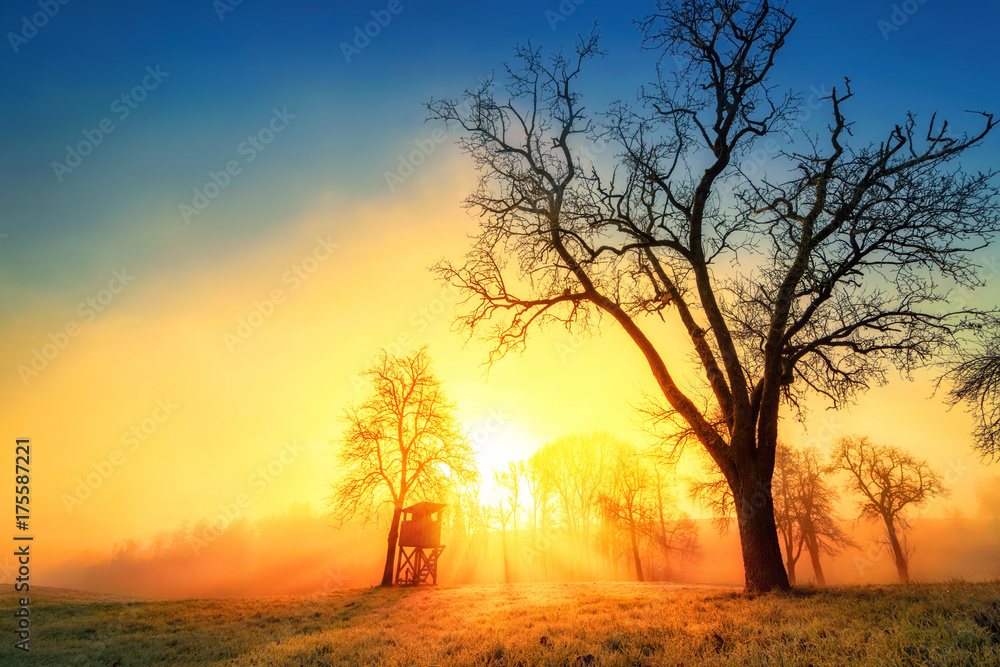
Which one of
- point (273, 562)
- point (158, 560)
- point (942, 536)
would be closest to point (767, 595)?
point (273, 562)

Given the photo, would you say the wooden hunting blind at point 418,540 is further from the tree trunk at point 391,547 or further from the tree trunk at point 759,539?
the tree trunk at point 759,539

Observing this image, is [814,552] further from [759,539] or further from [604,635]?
[604,635]

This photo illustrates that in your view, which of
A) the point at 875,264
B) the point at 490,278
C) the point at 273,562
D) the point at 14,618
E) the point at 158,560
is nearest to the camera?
the point at 875,264

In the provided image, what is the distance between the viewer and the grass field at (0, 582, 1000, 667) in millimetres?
4293

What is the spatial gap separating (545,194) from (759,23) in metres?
5.98

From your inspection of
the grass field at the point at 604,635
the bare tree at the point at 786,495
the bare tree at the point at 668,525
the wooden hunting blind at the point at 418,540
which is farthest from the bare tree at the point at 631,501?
the grass field at the point at 604,635

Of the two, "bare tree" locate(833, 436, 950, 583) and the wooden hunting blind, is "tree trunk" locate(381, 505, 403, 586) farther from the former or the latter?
"bare tree" locate(833, 436, 950, 583)

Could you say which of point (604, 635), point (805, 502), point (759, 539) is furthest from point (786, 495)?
point (604, 635)

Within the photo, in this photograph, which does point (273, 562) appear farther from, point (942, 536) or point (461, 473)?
point (942, 536)

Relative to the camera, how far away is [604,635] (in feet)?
19.1

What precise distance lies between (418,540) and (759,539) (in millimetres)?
21510

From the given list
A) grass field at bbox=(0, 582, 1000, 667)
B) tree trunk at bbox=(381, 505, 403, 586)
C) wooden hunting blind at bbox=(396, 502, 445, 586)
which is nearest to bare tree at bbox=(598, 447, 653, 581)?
wooden hunting blind at bbox=(396, 502, 445, 586)

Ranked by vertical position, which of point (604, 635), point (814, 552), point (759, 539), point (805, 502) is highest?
point (805, 502)

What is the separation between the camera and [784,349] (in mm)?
9977
